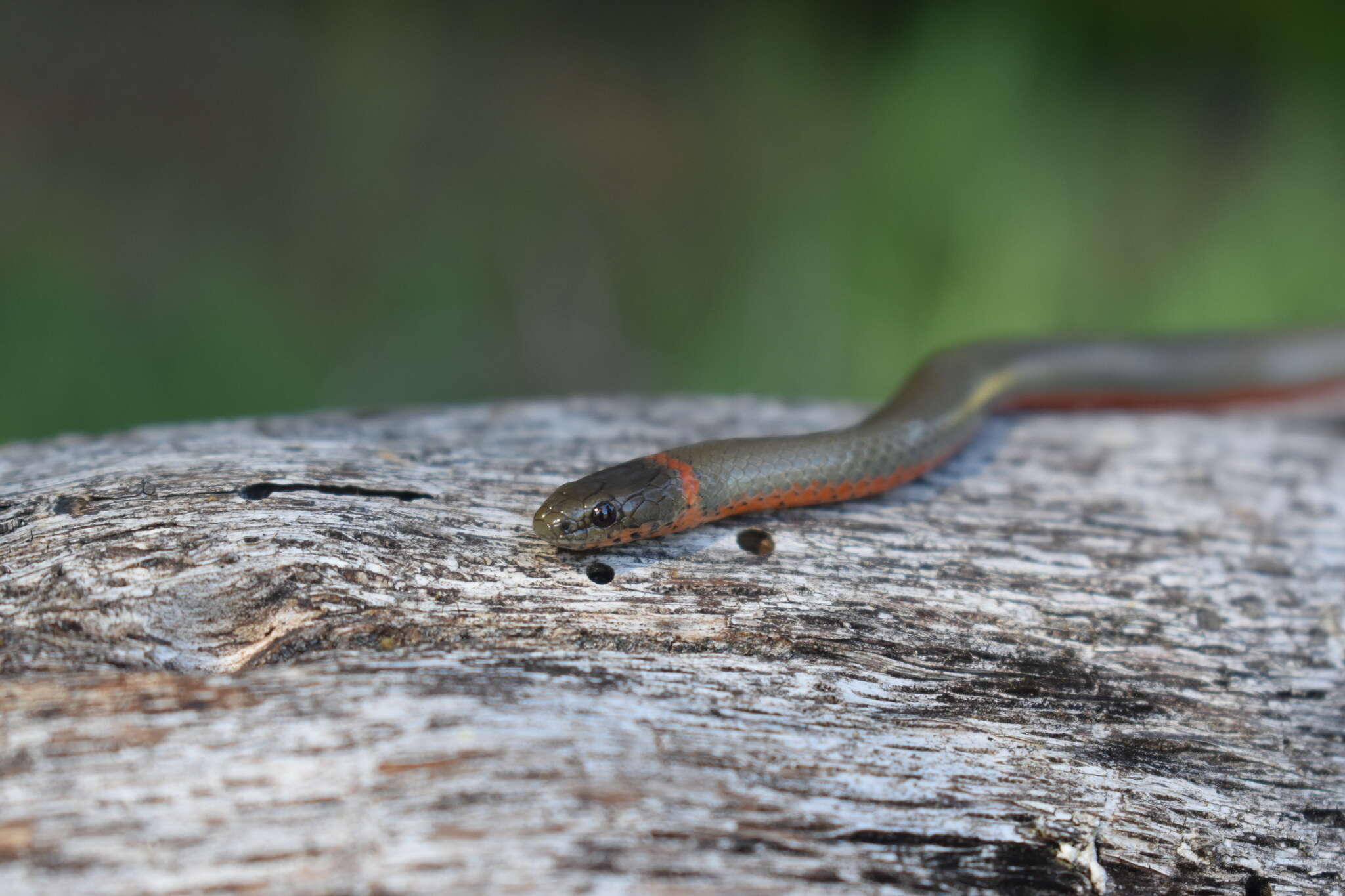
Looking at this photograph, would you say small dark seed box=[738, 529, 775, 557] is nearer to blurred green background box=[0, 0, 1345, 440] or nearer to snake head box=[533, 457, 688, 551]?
snake head box=[533, 457, 688, 551]

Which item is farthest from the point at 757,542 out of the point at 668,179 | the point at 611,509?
the point at 668,179

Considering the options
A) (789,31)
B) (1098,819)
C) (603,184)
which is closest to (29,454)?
(1098,819)

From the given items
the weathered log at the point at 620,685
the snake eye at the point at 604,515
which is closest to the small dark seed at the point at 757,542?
the weathered log at the point at 620,685

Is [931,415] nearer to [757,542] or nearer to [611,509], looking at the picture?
[757,542]

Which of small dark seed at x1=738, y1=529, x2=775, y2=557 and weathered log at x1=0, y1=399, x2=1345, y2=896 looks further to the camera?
small dark seed at x1=738, y1=529, x2=775, y2=557

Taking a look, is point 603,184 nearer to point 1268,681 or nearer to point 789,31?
point 789,31

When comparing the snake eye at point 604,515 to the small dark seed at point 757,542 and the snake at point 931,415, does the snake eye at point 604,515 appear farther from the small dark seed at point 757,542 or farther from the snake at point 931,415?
the small dark seed at point 757,542

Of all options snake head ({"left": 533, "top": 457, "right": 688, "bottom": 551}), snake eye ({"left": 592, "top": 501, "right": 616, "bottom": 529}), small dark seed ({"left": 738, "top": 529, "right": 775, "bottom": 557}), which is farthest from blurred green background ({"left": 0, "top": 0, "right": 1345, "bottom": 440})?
snake eye ({"left": 592, "top": 501, "right": 616, "bottom": 529})
